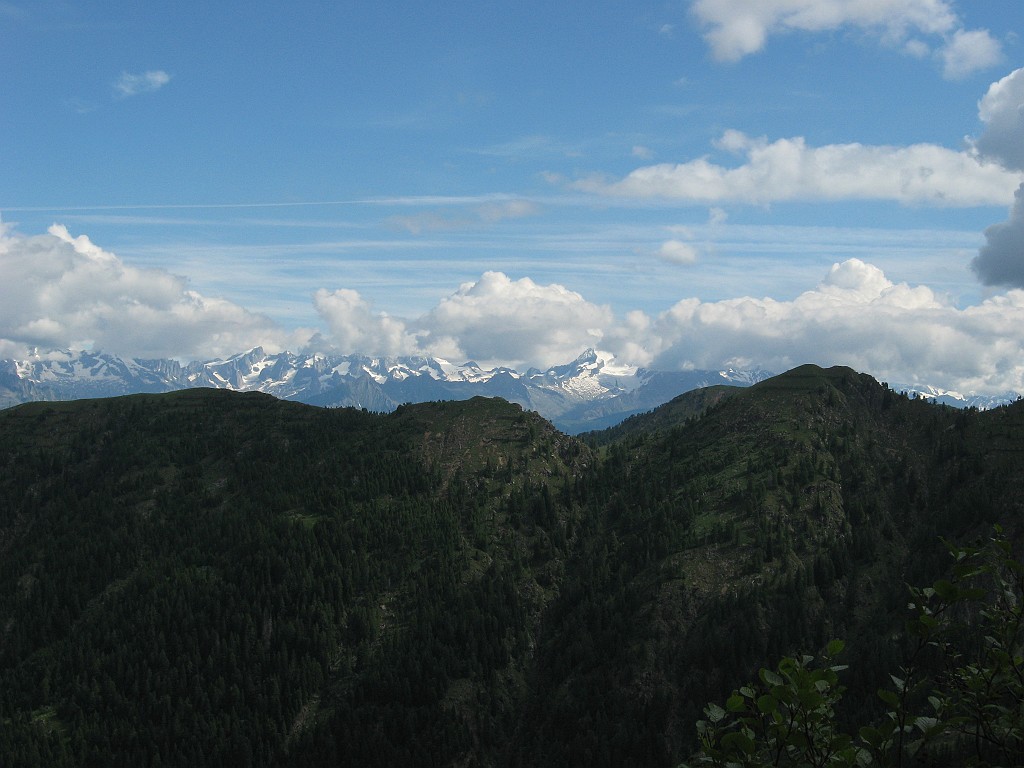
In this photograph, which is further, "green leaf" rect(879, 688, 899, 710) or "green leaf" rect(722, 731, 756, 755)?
"green leaf" rect(879, 688, 899, 710)

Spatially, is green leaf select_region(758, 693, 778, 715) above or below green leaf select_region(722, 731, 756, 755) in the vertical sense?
above

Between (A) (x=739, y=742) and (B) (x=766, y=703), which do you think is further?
(A) (x=739, y=742)

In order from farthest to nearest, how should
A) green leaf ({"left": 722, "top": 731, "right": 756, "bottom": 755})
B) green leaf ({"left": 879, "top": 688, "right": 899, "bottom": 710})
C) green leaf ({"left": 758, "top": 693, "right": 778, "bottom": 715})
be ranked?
green leaf ({"left": 879, "top": 688, "right": 899, "bottom": 710})
green leaf ({"left": 722, "top": 731, "right": 756, "bottom": 755})
green leaf ({"left": 758, "top": 693, "right": 778, "bottom": 715})

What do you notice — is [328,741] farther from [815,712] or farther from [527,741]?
[815,712]

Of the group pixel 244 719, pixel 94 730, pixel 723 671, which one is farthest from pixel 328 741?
pixel 723 671

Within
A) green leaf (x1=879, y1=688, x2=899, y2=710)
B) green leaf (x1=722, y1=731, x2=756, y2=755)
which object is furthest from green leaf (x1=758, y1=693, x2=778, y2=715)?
green leaf (x1=879, y1=688, x2=899, y2=710)

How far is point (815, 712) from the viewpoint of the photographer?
39.7ft

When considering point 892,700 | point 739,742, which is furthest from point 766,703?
point 892,700

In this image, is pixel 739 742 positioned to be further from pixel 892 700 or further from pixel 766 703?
pixel 892 700

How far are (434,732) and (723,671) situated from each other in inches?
3220

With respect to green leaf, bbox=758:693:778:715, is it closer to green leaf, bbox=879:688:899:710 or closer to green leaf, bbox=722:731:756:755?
green leaf, bbox=722:731:756:755

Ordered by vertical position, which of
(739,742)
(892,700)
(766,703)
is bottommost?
(739,742)

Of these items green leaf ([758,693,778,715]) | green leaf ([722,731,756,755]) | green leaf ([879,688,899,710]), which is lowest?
green leaf ([722,731,756,755])

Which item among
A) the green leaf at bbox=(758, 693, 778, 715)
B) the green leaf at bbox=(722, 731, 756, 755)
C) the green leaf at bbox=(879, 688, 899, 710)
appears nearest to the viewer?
the green leaf at bbox=(758, 693, 778, 715)
